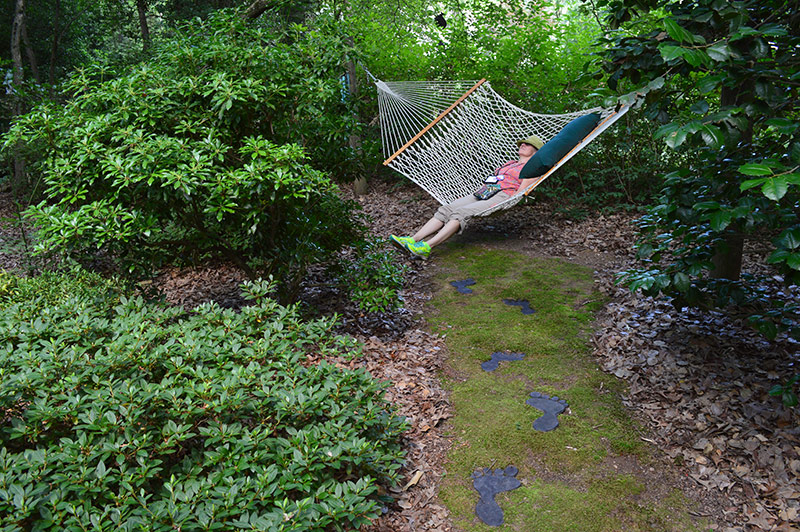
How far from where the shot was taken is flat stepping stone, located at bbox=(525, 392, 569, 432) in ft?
7.57

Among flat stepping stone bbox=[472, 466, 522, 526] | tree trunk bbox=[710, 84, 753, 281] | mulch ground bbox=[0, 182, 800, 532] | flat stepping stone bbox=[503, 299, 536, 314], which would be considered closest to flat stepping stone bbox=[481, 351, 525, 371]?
mulch ground bbox=[0, 182, 800, 532]

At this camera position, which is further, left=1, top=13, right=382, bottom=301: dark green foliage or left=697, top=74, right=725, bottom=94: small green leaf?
left=1, top=13, right=382, bottom=301: dark green foliage

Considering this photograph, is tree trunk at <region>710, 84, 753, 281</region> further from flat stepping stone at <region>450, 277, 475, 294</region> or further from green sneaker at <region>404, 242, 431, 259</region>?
green sneaker at <region>404, 242, 431, 259</region>

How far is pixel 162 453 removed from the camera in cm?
154

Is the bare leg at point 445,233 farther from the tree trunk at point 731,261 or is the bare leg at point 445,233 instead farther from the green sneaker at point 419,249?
the tree trunk at point 731,261

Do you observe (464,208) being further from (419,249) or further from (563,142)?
(563,142)

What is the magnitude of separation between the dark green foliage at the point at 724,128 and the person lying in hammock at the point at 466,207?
6.44 feet

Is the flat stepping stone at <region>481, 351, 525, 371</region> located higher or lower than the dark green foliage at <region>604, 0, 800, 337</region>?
lower

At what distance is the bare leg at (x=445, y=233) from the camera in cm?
445

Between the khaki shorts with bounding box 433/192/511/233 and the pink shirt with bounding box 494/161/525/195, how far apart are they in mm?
71

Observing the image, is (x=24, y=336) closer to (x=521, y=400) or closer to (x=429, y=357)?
(x=429, y=357)

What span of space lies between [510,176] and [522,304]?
159cm

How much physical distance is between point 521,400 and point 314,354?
102cm

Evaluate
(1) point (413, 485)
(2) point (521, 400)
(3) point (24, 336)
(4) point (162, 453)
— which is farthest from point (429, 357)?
(3) point (24, 336)
